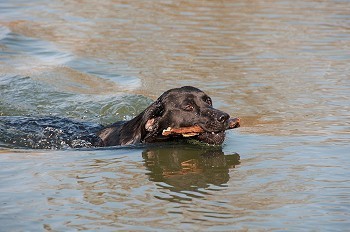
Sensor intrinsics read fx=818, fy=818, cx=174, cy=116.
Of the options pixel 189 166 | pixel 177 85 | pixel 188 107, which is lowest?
pixel 189 166

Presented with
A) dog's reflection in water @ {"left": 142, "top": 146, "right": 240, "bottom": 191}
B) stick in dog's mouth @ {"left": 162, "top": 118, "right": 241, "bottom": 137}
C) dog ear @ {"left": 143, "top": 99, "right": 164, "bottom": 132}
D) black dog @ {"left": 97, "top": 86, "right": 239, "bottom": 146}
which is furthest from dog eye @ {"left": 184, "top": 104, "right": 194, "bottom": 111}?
dog's reflection in water @ {"left": 142, "top": 146, "right": 240, "bottom": 191}

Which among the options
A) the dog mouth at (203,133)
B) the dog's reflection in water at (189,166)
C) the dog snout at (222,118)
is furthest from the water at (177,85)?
the dog snout at (222,118)

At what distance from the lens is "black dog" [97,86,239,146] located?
8148mm

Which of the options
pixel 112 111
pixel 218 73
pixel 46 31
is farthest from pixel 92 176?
pixel 46 31

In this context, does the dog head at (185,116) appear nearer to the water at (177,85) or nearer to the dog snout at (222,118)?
the dog snout at (222,118)

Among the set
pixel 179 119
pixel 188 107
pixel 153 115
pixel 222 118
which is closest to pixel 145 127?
pixel 153 115

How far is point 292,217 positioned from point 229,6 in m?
13.5

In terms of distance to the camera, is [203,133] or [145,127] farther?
[145,127]

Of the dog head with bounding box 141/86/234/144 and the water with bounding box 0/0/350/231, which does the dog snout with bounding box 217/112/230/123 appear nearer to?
the dog head with bounding box 141/86/234/144

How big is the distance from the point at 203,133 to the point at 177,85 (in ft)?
12.5

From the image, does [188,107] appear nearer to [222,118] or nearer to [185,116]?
[185,116]

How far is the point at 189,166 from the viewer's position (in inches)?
308

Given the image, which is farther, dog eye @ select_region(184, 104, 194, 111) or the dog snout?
dog eye @ select_region(184, 104, 194, 111)

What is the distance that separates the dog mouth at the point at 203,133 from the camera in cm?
823
